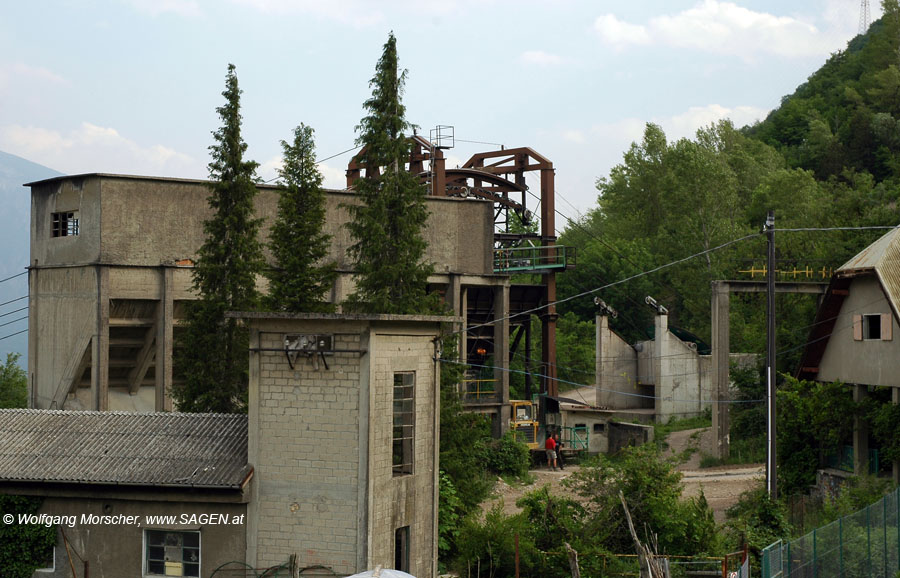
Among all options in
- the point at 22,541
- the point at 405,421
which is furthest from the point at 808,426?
the point at 22,541

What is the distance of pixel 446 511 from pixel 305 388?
8.19 meters

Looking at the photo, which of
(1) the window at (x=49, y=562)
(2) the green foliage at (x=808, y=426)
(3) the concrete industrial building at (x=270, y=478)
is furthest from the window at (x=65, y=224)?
(2) the green foliage at (x=808, y=426)

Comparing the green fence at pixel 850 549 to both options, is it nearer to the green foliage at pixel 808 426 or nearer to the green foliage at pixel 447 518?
the green foliage at pixel 447 518

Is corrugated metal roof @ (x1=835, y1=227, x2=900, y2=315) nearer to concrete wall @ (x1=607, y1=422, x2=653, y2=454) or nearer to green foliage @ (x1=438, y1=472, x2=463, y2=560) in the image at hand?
green foliage @ (x1=438, y1=472, x2=463, y2=560)

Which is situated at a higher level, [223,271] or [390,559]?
[223,271]

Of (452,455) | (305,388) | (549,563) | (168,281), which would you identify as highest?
(168,281)

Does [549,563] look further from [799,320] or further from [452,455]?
[799,320]

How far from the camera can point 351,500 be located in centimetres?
1805

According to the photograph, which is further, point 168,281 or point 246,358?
point 168,281

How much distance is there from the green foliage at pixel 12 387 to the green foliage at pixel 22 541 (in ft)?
143

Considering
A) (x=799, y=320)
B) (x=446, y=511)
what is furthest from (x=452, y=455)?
(x=799, y=320)

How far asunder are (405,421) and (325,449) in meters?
1.91

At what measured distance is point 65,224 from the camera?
105ft

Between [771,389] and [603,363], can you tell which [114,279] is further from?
[603,363]
